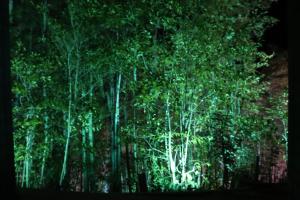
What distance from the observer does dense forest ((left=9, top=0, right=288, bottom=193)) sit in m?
7.59

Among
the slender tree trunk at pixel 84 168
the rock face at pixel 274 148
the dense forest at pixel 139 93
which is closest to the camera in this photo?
the dense forest at pixel 139 93

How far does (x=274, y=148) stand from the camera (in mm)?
9336

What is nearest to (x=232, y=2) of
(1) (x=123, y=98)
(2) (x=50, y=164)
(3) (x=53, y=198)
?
(1) (x=123, y=98)

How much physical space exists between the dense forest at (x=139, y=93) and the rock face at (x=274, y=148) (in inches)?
13.3

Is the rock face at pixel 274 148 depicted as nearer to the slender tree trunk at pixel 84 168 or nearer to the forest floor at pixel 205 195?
the forest floor at pixel 205 195

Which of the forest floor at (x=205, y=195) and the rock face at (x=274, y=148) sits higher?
the rock face at (x=274, y=148)

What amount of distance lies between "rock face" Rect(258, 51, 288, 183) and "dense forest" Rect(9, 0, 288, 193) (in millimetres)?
337

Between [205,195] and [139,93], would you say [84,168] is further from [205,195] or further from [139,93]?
[205,195]

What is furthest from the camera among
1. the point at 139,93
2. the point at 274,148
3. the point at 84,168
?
the point at 274,148

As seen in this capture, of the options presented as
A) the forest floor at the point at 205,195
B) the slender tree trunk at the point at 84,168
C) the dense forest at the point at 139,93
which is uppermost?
the dense forest at the point at 139,93

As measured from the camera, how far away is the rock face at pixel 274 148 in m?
8.50

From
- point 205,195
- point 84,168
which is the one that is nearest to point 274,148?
point 84,168

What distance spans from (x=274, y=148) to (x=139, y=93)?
3484mm

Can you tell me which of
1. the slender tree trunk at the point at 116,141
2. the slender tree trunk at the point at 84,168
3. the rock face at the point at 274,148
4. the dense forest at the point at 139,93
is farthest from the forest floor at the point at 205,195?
the slender tree trunk at the point at 116,141
